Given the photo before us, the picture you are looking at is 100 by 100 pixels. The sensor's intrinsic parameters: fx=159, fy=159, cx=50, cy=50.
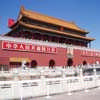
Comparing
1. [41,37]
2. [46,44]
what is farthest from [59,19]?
[46,44]

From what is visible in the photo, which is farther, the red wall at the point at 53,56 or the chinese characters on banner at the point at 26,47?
the chinese characters on banner at the point at 26,47

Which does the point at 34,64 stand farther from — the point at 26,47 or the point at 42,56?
the point at 26,47

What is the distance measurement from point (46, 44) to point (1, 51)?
301 inches

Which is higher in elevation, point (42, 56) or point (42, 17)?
point (42, 17)

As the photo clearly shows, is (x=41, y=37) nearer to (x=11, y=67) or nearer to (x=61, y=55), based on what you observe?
(x=61, y=55)

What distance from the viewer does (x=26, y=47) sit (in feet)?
74.1

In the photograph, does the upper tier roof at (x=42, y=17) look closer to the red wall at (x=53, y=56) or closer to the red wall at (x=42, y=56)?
the red wall at (x=53, y=56)

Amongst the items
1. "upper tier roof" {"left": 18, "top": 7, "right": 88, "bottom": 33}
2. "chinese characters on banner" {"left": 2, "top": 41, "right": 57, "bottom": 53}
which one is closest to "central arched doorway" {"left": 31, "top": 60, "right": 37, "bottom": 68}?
"chinese characters on banner" {"left": 2, "top": 41, "right": 57, "bottom": 53}

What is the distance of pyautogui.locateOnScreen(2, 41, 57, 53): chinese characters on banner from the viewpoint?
2064 cm

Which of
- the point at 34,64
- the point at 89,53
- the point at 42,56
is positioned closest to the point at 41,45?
the point at 42,56

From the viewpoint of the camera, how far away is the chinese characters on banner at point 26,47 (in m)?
20.6

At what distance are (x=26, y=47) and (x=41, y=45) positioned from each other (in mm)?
2801

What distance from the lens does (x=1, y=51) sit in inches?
785

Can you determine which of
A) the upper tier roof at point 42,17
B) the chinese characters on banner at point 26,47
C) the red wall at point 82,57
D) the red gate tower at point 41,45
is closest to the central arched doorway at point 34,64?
the red gate tower at point 41,45
